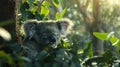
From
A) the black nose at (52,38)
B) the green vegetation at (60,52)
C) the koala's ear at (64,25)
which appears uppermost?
the green vegetation at (60,52)

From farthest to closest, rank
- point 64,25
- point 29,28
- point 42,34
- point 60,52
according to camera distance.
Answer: point 64,25, point 42,34, point 29,28, point 60,52

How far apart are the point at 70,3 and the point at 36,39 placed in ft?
66.0

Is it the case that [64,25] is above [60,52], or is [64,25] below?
below

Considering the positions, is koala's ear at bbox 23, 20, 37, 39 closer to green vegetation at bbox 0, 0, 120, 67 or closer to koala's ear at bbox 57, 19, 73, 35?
green vegetation at bbox 0, 0, 120, 67

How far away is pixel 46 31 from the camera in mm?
4035

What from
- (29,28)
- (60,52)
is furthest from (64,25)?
(60,52)

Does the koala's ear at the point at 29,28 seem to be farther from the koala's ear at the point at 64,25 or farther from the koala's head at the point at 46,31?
the koala's ear at the point at 64,25

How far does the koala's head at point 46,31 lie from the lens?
3701 mm

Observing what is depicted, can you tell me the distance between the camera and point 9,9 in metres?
3.03

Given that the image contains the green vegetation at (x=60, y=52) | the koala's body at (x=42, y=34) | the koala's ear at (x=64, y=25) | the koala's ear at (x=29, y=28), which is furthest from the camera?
the koala's ear at (x=64, y=25)

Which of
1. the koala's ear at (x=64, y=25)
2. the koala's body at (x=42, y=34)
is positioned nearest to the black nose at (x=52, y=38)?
the koala's body at (x=42, y=34)

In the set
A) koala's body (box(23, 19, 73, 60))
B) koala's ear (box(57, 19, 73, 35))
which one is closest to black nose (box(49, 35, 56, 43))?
koala's body (box(23, 19, 73, 60))

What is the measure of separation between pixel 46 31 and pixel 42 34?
0.09 metres

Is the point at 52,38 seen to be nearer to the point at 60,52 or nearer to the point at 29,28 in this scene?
the point at 29,28
